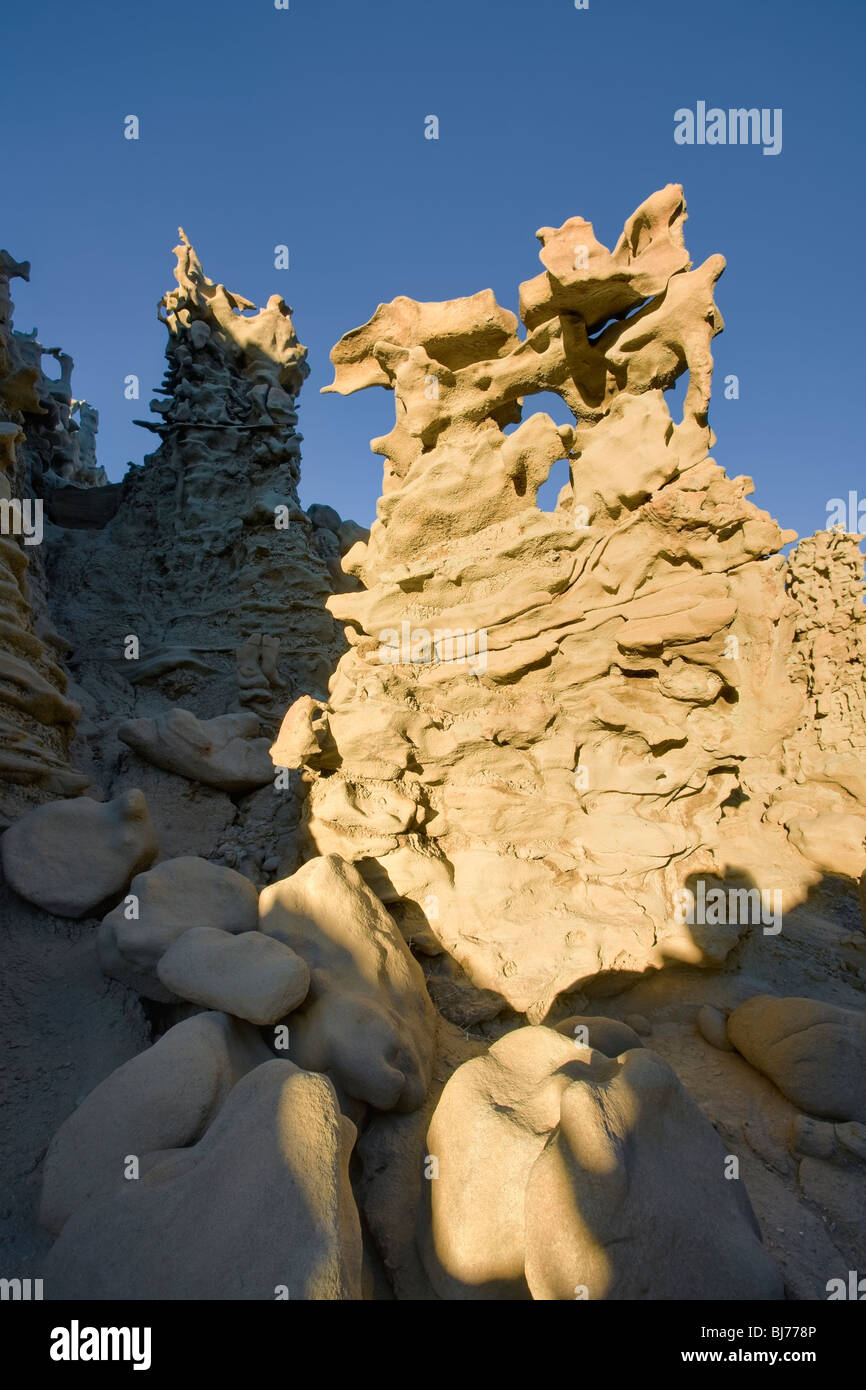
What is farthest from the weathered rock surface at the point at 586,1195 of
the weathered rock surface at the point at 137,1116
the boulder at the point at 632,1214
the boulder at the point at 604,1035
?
the weathered rock surface at the point at 137,1116

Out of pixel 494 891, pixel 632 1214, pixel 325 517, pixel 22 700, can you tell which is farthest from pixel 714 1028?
pixel 325 517

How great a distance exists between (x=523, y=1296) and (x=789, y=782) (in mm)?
3243

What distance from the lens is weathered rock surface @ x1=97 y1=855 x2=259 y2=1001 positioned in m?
3.05

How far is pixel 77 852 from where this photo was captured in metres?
3.75

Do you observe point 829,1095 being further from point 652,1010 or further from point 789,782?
point 789,782

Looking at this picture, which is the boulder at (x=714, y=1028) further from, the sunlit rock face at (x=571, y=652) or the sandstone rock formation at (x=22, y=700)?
the sandstone rock formation at (x=22, y=700)

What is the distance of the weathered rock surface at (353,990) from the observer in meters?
2.64

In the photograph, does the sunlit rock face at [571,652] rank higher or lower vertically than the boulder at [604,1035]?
higher

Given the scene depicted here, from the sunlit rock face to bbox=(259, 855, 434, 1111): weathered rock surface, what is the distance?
63cm

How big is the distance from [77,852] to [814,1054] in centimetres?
390

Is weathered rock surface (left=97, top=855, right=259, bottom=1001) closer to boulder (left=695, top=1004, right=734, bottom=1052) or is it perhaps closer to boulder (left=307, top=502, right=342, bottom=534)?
boulder (left=695, top=1004, right=734, bottom=1052)

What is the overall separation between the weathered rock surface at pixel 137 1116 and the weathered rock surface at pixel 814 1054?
238cm

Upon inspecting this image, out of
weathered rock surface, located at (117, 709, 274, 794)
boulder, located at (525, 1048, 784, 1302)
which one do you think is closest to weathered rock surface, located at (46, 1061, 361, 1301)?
boulder, located at (525, 1048, 784, 1302)

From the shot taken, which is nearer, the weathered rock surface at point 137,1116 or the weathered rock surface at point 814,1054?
the weathered rock surface at point 137,1116
